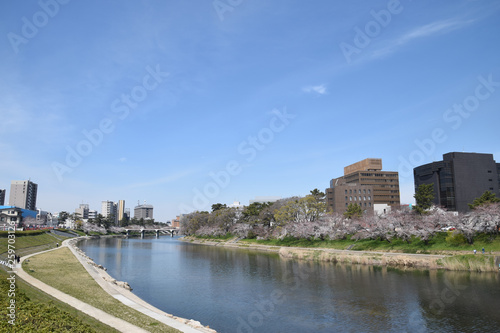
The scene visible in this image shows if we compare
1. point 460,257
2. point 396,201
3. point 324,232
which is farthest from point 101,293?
point 396,201

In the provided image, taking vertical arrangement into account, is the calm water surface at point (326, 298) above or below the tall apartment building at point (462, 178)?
below

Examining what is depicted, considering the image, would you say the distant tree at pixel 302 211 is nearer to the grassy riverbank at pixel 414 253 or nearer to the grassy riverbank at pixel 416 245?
the grassy riverbank at pixel 416 245

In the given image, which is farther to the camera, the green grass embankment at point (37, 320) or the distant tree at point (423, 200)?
the distant tree at point (423, 200)

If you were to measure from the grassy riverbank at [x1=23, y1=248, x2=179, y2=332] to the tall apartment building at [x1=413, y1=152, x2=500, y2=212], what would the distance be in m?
122

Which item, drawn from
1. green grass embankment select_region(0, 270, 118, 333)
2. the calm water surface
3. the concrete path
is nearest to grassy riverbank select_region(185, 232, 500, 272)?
the calm water surface

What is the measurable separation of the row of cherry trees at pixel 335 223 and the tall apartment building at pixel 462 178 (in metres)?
48.3

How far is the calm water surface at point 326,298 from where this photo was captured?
1000 inches

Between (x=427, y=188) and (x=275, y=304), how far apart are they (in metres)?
65.8

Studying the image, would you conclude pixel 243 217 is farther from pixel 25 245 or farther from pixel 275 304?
pixel 275 304

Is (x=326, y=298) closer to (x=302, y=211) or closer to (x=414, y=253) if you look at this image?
(x=414, y=253)

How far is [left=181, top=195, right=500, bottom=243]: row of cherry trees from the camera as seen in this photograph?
59.1 meters

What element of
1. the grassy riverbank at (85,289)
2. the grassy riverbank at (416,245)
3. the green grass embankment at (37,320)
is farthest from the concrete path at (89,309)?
the grassy riverbank at (416,245)

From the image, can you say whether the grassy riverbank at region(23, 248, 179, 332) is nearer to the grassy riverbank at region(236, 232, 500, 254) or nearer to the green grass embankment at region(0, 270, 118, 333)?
the green grass embankment at region(0, 270, 118, 333)

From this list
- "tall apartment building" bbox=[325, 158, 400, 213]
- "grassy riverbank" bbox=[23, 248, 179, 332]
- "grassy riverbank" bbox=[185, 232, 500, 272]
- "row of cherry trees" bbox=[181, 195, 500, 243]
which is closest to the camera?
"grassy riverbank" bbox=[23, 248, 179, 332]
